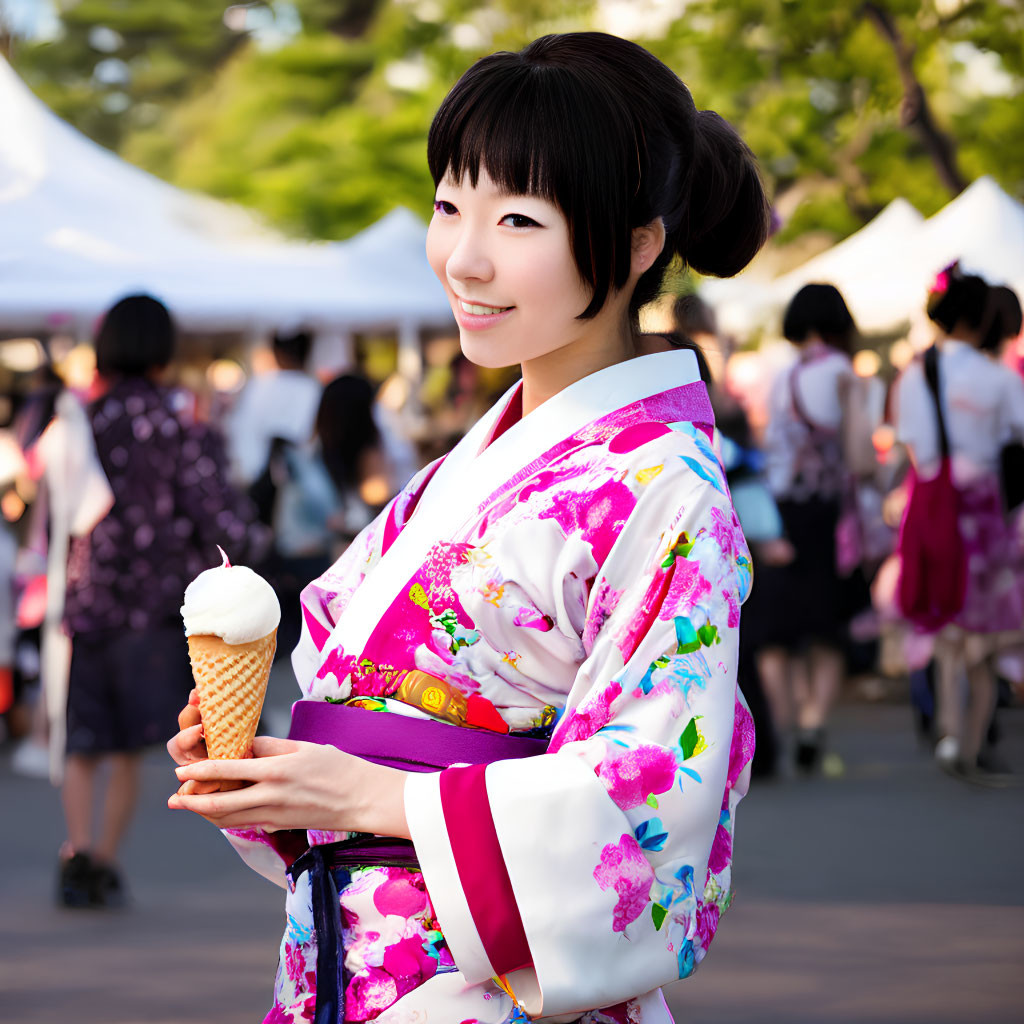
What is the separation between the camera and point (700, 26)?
13.9m

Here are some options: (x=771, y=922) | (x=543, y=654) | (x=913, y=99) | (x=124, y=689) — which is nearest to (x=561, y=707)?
(x=543, y=654)

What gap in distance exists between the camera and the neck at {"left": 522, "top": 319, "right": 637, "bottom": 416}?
5.56ft

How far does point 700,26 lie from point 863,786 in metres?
9.63

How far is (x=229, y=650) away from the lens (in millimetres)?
1454

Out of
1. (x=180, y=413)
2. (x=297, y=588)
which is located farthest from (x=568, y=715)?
(x=297, y=588)

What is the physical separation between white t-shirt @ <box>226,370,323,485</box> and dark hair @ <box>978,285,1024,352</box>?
3.36 metres

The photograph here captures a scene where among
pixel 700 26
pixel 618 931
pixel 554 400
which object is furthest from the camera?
pixel 700 26

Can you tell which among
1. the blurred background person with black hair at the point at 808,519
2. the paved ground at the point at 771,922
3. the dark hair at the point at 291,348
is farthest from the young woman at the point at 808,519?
the dark hair at the point at 291,348

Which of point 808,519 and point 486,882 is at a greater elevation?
point 808,519

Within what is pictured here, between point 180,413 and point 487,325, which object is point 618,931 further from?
point 180,413

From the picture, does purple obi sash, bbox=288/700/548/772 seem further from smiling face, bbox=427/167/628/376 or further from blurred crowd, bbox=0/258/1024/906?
blurred crowd, bbox=0/258/1024/906

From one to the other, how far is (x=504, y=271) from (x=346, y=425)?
15.8ft

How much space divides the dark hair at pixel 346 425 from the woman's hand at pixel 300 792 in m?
4.91

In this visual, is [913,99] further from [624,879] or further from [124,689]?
[624,879]
